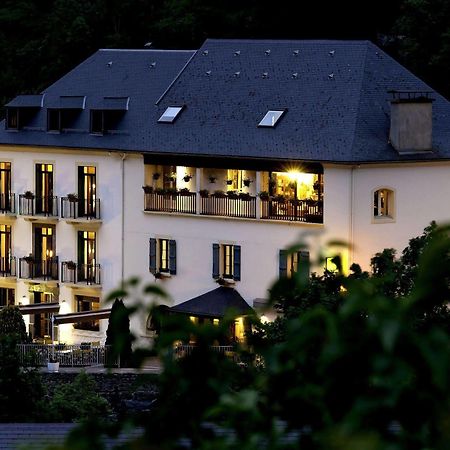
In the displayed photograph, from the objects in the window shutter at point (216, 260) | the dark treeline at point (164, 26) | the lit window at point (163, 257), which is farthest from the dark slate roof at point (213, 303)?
the dark treeline at point (164, 26)

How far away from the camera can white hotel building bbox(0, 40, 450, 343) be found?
5984 centimetres

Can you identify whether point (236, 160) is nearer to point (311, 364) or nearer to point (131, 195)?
point (131, 195)

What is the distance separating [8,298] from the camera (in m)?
67.6

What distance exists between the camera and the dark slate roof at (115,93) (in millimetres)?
65312

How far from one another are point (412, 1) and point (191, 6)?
1537 centimetres

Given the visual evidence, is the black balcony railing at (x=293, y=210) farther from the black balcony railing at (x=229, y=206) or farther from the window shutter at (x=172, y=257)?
the window shutter at (x=172, y=257)

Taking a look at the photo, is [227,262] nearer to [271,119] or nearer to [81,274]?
[271,119]

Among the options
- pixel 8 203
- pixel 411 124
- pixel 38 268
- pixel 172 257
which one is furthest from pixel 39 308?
pixel 411 124

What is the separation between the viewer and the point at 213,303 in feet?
198

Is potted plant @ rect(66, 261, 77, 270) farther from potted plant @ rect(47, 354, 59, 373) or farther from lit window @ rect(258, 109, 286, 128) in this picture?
lit window @ rect(258, 109, 286, 128)

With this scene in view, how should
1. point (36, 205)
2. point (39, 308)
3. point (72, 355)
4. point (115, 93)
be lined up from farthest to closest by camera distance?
point (36, 205), point (115, 93), point (39, 308), point (72, 355)

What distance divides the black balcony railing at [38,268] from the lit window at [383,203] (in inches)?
475

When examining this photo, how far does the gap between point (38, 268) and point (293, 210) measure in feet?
34.9

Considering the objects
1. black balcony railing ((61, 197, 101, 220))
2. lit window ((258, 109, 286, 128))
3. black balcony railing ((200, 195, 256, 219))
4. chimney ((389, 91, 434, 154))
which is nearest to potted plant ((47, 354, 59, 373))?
black balcony railing ((200, 195, 256, 219))
